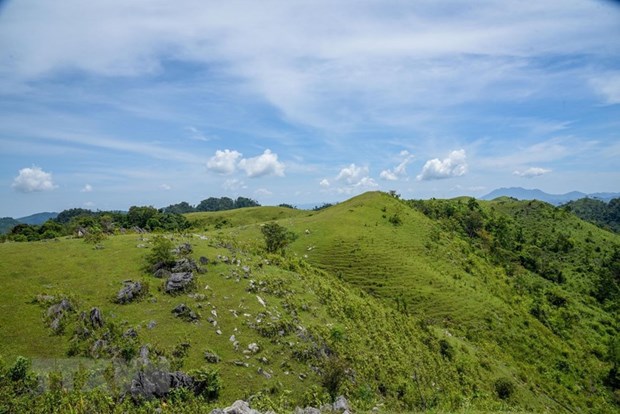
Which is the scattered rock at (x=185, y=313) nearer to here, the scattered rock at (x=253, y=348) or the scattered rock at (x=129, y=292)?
the scattered rock at (x=129, y=292)

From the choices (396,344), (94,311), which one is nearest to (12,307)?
(94,311)

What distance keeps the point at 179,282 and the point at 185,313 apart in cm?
394

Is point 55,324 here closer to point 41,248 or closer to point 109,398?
point 109,398

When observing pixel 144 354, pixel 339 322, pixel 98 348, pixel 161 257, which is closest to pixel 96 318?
pixel 98 348

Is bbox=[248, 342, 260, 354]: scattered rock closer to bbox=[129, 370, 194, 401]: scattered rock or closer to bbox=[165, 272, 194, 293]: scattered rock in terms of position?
bbox=[129, 370, 194, 401]: scattered rock

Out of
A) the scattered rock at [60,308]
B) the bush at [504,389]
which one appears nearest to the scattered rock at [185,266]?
the scattered rock at [60,308]

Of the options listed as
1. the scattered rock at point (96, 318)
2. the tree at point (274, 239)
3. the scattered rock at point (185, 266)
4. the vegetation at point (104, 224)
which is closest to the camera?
the scattered rock at point (96, 318)

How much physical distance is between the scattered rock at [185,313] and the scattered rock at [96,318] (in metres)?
4.77

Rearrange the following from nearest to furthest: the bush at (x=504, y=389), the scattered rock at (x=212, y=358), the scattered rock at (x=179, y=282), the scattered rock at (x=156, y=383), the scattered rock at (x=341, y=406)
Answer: the scattered rock at (x=341, y=406) < the scattered rock at (x=156, y=383) < the scattered rock at (x=212, y=358) < the scattered rock at (x=179, y=282) < the bush at (x=504, y=389)

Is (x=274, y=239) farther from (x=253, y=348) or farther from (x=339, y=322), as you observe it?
(x=253, y=348)

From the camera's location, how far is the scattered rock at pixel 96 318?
24547mm

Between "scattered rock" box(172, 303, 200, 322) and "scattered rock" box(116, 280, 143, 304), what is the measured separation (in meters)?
3.54

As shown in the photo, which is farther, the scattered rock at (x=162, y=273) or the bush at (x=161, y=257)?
the bush at (x=161, y=257)

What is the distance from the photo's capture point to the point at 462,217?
302 ft
